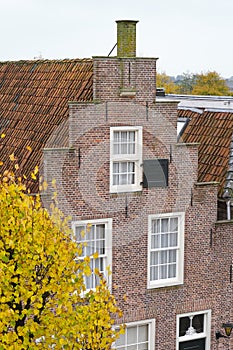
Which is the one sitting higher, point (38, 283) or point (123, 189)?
point (123, 189)

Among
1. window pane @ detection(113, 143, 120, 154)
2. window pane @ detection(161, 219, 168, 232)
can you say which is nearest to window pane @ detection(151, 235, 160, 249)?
window pane @ detection(161, 219, 168, 232)

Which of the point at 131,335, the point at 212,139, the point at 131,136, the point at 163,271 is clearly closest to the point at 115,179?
the point at 131,136

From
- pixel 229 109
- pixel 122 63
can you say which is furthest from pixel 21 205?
pixel 229 109

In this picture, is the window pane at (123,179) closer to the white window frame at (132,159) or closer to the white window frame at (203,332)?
the white window frame at (132,159)

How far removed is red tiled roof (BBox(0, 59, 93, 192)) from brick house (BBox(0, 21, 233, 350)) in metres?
0.04

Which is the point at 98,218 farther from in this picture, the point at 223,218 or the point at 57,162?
the point at 223,218

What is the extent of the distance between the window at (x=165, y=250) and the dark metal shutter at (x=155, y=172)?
0.76 m

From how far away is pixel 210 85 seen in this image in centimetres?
7494

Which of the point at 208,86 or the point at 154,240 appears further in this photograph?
the point at 208,86

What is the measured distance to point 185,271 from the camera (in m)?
16.9

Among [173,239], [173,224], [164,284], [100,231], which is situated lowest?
[164,284]

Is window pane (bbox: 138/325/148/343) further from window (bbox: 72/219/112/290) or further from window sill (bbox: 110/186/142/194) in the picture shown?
window sill (bbox: 110/186/142/194)

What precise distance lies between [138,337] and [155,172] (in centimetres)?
388

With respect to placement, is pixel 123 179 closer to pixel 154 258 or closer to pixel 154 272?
pixel 154 258
